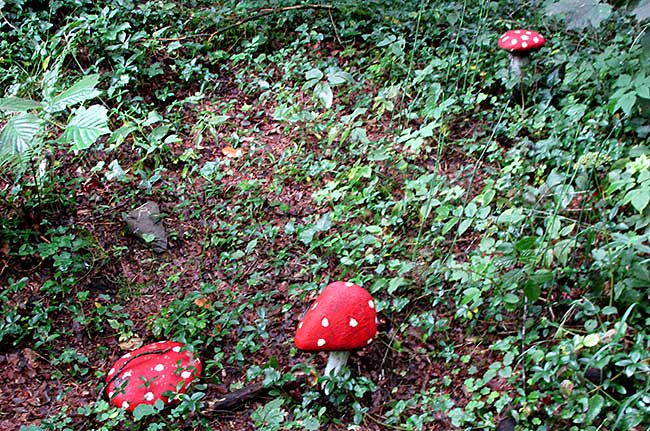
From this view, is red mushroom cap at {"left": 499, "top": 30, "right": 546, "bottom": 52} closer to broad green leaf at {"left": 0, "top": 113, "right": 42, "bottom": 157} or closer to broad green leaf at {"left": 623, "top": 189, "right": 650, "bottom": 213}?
broad green leaf at {"left": 623, "top": 189, "right": 650, "bottom": 213}

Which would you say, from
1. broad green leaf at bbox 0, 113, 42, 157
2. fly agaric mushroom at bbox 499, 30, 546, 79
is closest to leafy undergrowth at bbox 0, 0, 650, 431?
broad green leaf at bbox 0, 113, 42, 157

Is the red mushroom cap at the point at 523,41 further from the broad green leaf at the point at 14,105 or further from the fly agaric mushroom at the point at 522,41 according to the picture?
the broad green leaf at the point at 14,105

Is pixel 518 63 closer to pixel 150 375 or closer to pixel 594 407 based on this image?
pixel 594 407

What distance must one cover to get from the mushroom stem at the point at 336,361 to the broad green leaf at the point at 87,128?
66.5 inches

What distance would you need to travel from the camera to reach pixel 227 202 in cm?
464

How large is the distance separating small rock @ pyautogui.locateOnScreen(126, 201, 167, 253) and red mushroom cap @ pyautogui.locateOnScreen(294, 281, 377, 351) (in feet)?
5.25

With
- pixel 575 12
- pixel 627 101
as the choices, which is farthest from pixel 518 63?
pixel 575 12

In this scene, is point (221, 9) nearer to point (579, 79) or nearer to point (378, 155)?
point (378, 155)

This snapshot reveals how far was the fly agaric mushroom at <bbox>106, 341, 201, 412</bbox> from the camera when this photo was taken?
3.25 m

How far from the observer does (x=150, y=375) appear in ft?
10.8

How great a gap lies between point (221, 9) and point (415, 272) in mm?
3654

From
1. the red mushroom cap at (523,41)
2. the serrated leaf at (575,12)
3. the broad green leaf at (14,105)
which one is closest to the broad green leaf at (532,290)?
the red mushroom cap at (523,41)

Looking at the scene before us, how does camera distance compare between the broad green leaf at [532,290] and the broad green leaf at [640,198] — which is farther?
the broad green leaf at [532,290]

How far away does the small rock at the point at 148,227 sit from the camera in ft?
14.3
